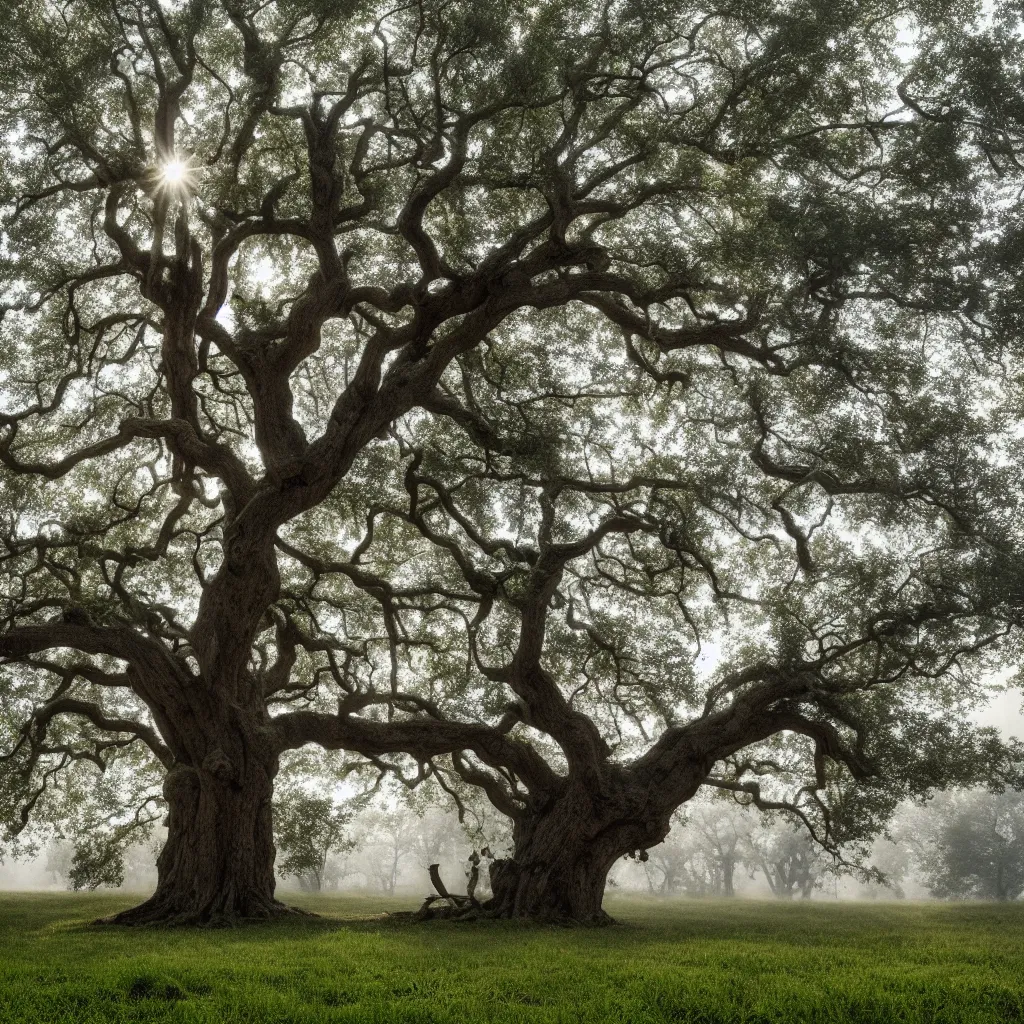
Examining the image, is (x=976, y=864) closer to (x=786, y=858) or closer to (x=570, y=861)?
(x=786, y=858)

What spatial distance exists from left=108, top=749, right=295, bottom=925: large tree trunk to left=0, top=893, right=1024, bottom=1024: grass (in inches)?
77.4

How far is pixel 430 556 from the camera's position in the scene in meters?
20.1

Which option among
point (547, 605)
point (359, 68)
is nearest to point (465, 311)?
point (359, 68)

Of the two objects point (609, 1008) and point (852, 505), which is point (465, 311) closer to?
point (852, 505)

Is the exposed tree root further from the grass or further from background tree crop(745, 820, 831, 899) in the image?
background tree crop(745, 820, 831, 899)

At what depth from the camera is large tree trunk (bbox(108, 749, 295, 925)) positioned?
13.9 m

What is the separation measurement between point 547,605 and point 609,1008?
10254 millimetres

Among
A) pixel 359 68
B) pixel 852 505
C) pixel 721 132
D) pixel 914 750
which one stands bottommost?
pixel 914 750

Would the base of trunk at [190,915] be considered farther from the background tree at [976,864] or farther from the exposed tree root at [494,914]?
the background tree at [976,864]

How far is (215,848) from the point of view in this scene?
14312mm

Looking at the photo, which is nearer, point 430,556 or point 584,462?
point 584,462

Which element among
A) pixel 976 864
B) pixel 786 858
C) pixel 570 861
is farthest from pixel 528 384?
pixel 786 858

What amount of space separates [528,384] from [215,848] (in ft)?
32.2

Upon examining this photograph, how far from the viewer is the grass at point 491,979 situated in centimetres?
608
